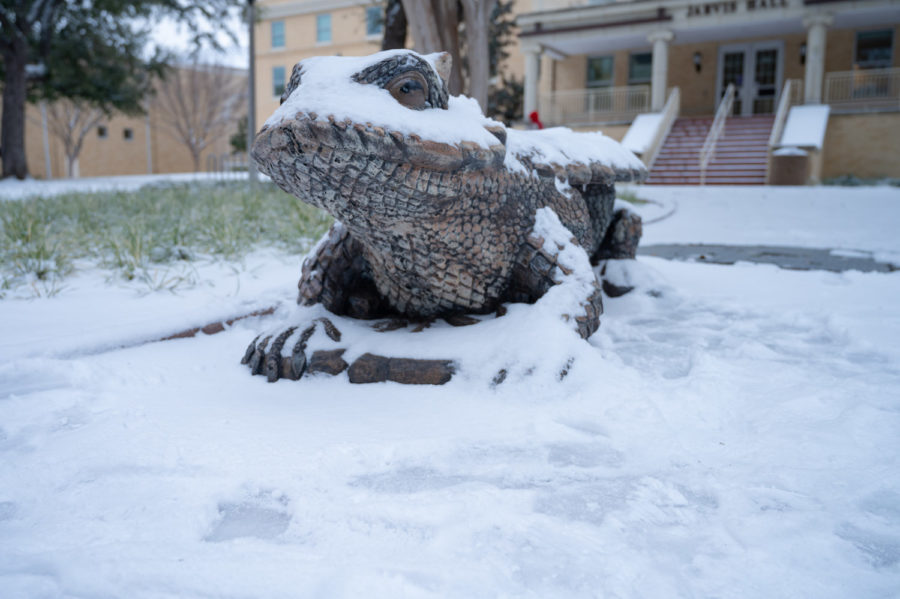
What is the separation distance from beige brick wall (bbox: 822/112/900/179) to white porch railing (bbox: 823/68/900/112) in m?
0.30

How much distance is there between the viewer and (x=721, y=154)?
14.6 meters

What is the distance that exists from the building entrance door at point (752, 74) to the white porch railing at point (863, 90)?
1751mm

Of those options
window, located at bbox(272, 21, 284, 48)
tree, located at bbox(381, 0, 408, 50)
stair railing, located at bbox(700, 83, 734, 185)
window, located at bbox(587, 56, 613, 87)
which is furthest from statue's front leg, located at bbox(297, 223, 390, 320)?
window, located at bbox(272, 21, 284, 48)

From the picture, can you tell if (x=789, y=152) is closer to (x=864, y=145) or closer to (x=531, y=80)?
(x=864, y=145)

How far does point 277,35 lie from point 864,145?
23.7m

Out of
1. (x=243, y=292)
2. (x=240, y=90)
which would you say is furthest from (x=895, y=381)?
(x=240, y=90)

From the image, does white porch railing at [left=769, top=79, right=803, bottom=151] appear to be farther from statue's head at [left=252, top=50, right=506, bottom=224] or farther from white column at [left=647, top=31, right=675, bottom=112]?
statue's head at [left=252, top=50, right=506, bottom=224]

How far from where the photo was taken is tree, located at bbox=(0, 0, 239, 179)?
1506cm

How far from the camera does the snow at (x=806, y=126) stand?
13.2m

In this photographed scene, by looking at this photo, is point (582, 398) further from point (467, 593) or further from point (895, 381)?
point (895, 381)

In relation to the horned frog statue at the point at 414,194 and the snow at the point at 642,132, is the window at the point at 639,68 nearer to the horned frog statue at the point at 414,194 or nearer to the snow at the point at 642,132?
the snow at the point at 642,132

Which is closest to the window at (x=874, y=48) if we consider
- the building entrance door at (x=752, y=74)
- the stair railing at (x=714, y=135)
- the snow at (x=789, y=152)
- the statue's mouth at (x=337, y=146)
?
the building entrance door at (x=752, y=74)

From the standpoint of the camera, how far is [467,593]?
1.06 m

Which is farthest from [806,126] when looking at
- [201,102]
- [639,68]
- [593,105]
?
[201,102]
